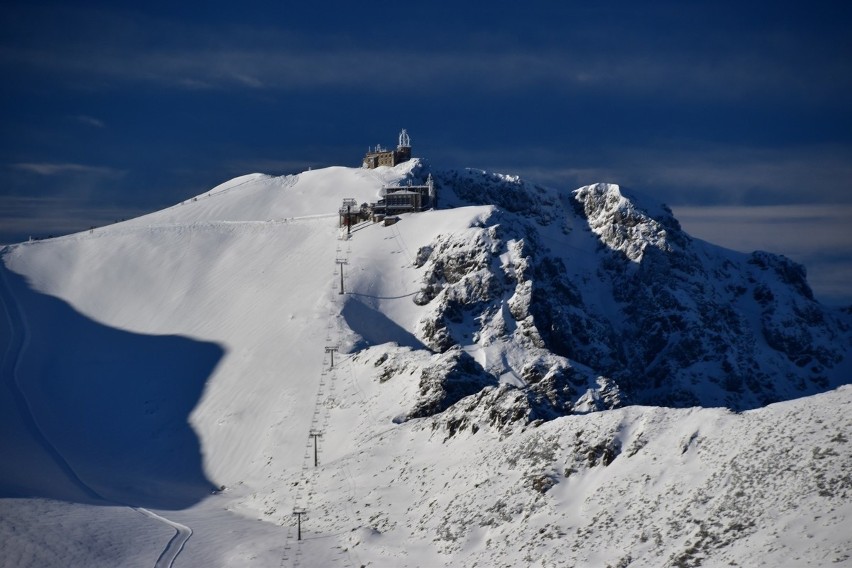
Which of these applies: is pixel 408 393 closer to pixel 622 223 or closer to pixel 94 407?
pixel 94 407

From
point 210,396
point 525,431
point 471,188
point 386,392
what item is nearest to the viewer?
point 525,431

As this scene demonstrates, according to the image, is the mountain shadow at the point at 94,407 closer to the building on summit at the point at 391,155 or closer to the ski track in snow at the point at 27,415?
the ski track in snow at the point at 27,415

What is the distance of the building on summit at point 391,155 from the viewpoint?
194m

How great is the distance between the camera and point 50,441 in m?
124

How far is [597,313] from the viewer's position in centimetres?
17288

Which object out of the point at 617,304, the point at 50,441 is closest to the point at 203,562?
the point at 50,441

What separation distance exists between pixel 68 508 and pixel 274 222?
79.6m

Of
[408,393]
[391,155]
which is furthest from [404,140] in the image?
[408,393]

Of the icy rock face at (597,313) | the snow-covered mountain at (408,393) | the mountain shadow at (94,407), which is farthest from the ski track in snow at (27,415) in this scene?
the icy rock face at (597,313)

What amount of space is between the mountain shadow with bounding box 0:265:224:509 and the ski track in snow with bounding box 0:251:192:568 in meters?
0.14

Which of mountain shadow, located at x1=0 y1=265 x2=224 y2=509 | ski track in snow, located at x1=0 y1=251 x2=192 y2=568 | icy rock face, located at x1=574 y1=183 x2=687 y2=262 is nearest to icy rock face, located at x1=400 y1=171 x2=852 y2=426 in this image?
icy rock face, located at x1=574 y1=183 x2=687 y2=262

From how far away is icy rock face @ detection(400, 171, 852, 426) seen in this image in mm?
140375

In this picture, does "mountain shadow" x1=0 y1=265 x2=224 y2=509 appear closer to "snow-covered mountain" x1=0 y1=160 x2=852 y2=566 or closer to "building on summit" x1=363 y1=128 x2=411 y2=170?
"snow-covered mountain" x1=0 y1=160 x2=852 y2=566

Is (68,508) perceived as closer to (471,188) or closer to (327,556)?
(327,556)
